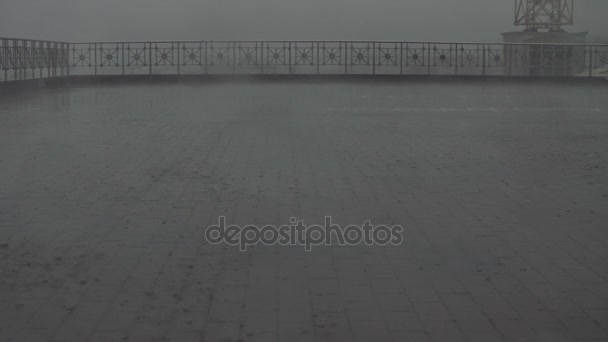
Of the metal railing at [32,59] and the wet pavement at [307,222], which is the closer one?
the wet pavement at [307,222]

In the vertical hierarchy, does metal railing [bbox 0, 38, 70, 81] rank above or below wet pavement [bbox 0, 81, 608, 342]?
above

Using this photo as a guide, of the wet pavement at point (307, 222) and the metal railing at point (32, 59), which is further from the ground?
the metal railing at point (32, 59)

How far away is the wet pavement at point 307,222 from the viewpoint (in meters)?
2.71

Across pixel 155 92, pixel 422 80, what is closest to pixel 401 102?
pixel 155 92

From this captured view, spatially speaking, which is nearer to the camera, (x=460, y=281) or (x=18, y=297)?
(x=18, y=297)

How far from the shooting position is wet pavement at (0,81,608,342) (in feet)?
8.91

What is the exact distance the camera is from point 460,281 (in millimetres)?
3172

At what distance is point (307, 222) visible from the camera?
13.9ft

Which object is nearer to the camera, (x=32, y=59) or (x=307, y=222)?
(x=307, y=222)

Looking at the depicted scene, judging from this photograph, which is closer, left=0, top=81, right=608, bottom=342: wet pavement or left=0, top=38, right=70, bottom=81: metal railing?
left=0, top=81, right=608, bottom=342: wet pavement

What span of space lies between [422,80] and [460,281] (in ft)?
57.9

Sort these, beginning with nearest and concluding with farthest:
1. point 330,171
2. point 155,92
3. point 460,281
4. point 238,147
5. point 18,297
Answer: point 18,297
point 460,281
point 330,171
point 238,147
point 155,92

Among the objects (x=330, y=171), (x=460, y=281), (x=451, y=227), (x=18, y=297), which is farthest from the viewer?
(x=330, y=171)

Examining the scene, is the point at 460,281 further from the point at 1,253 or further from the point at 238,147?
the point at 238,147
